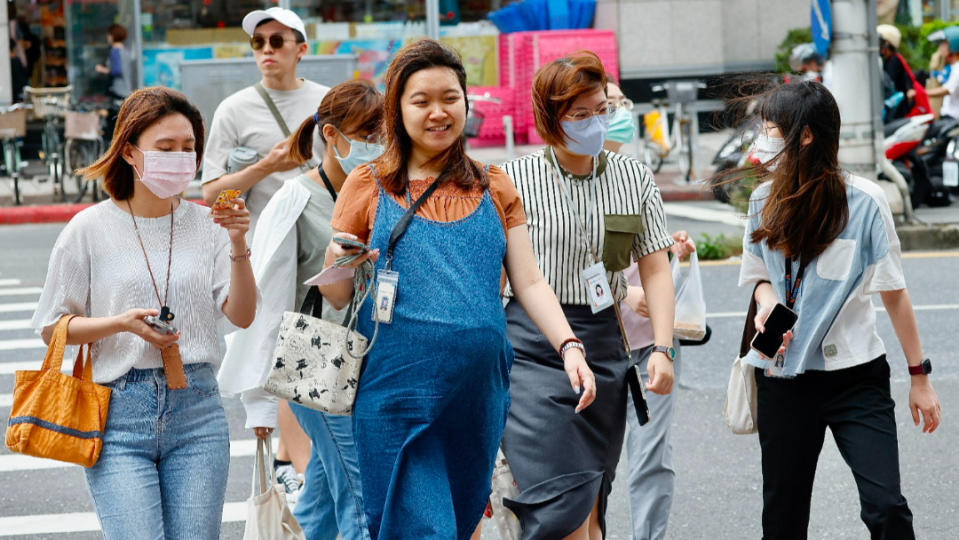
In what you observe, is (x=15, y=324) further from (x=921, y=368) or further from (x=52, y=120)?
(x=921, y=368)

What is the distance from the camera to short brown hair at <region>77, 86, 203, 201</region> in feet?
13.1

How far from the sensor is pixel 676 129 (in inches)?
Answer: 707

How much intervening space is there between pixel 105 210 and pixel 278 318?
0.94 m

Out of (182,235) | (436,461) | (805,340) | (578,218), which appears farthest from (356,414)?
(805,340)

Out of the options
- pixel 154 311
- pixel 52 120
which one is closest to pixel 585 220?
pixel 154 311

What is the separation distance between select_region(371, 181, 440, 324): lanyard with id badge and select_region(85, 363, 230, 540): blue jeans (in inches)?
25.6

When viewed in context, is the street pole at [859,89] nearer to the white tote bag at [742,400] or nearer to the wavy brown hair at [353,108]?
the white tote bag at [742,400]

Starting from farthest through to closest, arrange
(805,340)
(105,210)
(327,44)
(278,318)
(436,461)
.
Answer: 1. (327,44)
2. (278,318)
3. (805,340)
4. (105,210)
5. (436,461)

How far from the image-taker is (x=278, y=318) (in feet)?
15.8

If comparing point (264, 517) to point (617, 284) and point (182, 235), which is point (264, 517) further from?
point (617, 284)

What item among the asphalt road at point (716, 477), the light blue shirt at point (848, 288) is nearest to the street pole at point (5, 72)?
the asphalt road at point (716, 477)

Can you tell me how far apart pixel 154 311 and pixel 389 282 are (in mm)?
644

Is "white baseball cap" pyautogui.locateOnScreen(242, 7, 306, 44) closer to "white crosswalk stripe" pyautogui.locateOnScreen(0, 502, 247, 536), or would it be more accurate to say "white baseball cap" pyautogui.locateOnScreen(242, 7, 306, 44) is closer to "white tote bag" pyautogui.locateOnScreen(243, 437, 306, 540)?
"white crosswalk stripe" pyautogui.locateOnScreen(0, 502, 247, 536)

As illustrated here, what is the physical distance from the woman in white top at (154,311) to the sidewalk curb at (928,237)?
385 inches
